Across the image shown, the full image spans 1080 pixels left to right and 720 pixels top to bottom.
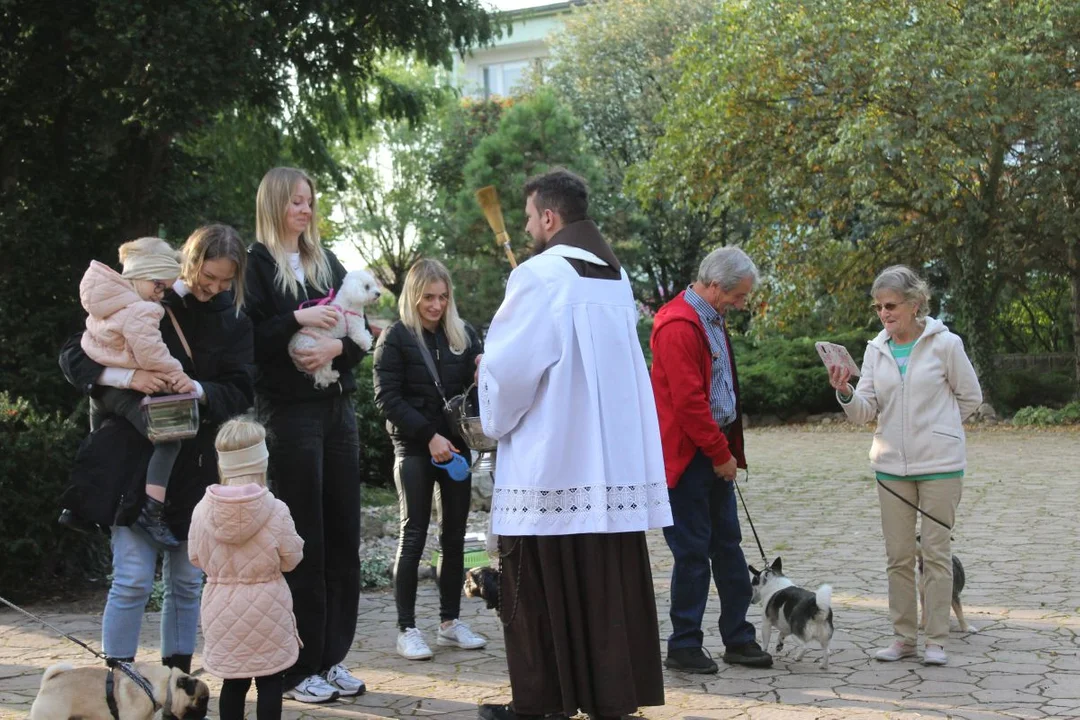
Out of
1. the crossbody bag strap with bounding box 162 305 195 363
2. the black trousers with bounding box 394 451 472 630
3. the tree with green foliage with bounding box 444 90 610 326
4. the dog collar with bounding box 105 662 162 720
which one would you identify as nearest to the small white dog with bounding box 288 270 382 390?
the crossbody bag strap with bounding box 162 305 195 363

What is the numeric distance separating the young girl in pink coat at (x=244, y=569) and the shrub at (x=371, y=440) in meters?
7.22

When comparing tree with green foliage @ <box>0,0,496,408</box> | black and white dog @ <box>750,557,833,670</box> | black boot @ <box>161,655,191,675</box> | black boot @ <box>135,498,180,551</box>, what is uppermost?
tree with green foliage @ <box>0,0,496,408</box>

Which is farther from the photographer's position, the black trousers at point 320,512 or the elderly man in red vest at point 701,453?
the elderly man in red vest at point 701,453

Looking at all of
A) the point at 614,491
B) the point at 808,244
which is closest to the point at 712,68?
the point at 808,244

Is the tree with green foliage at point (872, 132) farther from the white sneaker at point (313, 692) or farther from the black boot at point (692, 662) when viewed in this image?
the white sneaker at point (313, 692)

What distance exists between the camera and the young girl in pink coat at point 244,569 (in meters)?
4.29

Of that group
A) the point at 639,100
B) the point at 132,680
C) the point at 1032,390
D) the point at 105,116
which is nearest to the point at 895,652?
the point at 132,680

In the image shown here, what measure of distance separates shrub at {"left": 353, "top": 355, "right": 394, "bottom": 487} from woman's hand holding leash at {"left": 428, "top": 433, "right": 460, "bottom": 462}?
5729 millimetres

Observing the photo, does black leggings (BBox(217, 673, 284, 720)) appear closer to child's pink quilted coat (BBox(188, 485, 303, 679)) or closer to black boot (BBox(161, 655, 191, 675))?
child's pink quilted coat (BBox(188, 485, 303, 679))

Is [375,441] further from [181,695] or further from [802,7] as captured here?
[802,7]

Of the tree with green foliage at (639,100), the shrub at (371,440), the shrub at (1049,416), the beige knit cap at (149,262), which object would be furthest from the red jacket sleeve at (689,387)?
the tree with green foliage at (639,100)

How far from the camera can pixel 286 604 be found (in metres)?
4.40

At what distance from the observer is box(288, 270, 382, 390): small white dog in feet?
16.8

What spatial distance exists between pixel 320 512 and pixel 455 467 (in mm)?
1006
